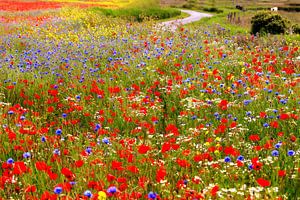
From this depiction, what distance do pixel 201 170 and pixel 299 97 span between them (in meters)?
3.00

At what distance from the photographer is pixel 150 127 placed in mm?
5398

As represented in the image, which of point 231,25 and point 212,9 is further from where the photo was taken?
point 212,9

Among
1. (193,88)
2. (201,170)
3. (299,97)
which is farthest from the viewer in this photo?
(193,88)

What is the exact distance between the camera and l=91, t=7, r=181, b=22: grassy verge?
→ 30.4 metres

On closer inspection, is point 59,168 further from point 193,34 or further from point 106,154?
point 193,34

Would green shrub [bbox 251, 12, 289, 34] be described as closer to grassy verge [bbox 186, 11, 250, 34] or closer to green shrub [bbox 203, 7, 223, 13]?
grassy verge [bbox 186, 11, 250, 34]

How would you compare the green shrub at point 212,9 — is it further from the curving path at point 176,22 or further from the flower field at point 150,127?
the flower field at point 150,127

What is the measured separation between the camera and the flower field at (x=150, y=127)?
12.1 feet

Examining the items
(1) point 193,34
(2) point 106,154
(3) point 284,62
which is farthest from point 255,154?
(1) point 193,34

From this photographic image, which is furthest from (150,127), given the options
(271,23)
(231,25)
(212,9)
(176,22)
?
(212,9)

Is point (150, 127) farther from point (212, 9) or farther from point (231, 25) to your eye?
point (212, 9)

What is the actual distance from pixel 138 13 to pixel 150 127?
98.4ft

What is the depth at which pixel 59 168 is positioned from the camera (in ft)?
13.4

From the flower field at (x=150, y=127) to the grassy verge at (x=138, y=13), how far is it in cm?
1681
